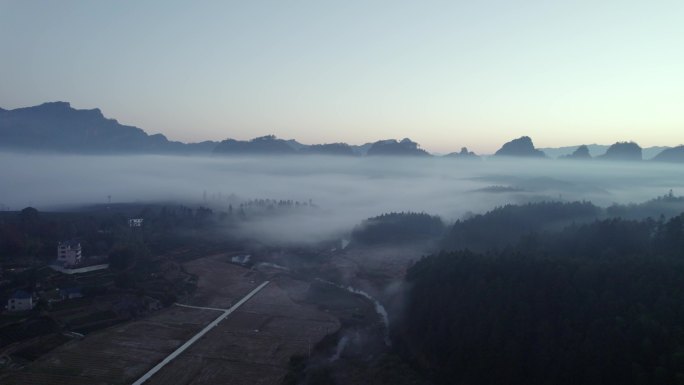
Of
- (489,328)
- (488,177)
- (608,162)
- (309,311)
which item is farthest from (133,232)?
(608,162)

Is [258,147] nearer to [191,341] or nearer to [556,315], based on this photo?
[191,341]

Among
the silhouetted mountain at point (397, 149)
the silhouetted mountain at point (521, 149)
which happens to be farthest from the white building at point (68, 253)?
the silhouetted mountain at point (397, 149)

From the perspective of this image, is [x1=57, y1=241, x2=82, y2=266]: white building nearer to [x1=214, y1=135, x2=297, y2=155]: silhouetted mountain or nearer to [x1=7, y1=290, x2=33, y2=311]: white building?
[x1=7, y1=290, x2=33, y2=311]: white building

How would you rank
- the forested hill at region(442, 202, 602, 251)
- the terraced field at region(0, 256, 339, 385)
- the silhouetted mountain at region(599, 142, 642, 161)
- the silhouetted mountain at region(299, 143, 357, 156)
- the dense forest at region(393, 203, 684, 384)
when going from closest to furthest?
1. the dense forest at region(393, 203, 684, 384)
2. the terraced field at region(0, 256, 339, 385)
3. the forested hill at region(442, 202, 602, 251)
4. the silhouetted mountain at region(599, 142, 642, 161)
5. the silhouetted mountain at region(299, 143, 357, 156)

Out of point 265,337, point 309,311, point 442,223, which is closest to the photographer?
point 265,337

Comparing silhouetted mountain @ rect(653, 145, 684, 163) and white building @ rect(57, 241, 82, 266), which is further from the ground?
silhouetted mountain @ rect(653, 145, 684, 163)

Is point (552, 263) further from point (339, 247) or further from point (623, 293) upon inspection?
point (339, 247)

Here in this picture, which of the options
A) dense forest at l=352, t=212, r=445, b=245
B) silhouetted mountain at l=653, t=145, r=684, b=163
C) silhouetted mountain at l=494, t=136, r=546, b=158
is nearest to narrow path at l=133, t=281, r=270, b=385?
dense forest at l=352, t=212, r=445, b=245
